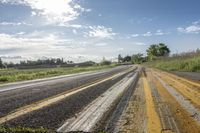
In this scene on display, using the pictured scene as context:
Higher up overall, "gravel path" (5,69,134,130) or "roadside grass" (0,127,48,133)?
"roadside grass" (0,127,48,133)

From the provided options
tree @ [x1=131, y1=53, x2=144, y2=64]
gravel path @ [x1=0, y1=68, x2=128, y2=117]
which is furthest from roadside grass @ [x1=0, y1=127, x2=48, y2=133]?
tree @ [x1=131, y1=53, x2=144, y2=64]

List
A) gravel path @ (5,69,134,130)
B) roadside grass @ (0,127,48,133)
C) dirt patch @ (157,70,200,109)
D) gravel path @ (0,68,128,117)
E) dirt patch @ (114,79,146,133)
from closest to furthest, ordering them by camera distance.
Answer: roadside grass @ (0,127,48,133), dirt patch @ (114,79,146,133), gravel path @ (5,69,134,130), gravel path @ (0,68,128,117), dirt patch @ (157,70,200,109)

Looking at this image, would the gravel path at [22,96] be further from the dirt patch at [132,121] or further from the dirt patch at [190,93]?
the dirt patch at [190,93]

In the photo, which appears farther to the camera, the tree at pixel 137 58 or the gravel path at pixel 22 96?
the tree at pixel 137 58

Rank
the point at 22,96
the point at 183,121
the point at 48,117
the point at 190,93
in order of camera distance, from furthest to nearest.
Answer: the point at 22,96 < the point at 190,93 < the point at 48,117 < the point at 183,121

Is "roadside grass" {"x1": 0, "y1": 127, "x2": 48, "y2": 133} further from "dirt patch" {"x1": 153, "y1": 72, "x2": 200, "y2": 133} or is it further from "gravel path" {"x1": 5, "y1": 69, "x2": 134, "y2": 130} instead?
"dirt patch" {"x1": 153, "y1": 72, "x2": 200, "y2": 133}

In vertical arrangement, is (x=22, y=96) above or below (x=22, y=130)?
below

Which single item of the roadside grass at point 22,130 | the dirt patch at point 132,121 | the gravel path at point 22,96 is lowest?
the gravel path at point 22,96

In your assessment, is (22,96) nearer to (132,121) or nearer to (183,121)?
(132,121)

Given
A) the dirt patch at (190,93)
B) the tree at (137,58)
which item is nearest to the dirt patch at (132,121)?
the dirt patch at (190,93)

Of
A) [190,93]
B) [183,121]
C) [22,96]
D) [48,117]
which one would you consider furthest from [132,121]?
[22,96]

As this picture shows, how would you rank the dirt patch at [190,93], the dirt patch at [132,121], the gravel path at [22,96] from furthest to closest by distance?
the dirt patch at [190,93], the gravel path at [22,96], the dirt patch at [132,121]

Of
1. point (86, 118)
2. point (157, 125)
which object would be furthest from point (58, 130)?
point (157, 125)

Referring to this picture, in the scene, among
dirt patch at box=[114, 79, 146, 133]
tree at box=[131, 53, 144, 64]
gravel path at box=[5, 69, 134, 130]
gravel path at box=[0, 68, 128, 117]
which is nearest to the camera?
dirt patch at box=[114, 79, 146, 133]
